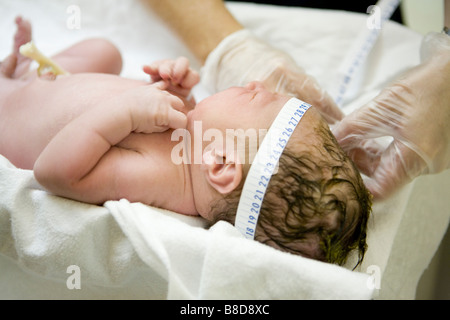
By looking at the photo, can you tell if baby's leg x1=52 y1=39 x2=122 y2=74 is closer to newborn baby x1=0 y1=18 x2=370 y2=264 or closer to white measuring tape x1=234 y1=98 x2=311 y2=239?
newborn baby x1=0 y1=18 x2=370 y2=264

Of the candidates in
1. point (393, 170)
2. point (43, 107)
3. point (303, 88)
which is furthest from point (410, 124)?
point (43, 107)

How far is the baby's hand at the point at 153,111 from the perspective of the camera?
0.98 metres

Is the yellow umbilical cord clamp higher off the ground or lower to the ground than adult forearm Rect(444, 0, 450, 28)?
lower

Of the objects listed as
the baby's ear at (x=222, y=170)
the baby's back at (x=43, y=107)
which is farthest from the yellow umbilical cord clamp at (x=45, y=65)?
the baby's ear at (x=222, y=170)

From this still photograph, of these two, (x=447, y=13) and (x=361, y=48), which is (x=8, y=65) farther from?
(x=447, y=13)

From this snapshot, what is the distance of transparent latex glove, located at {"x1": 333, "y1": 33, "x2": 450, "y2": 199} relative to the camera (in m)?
1.01

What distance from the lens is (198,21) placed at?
1.49m

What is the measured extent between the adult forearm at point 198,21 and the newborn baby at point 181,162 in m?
0.35

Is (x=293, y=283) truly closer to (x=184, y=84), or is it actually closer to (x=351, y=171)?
(x=351, y=171)

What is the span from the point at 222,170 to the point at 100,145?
0.93ft

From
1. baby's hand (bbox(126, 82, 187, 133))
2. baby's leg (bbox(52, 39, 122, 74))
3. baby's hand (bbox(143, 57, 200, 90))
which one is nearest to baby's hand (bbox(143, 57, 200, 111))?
baby's hand (bbox(143, 57, 200, 90))

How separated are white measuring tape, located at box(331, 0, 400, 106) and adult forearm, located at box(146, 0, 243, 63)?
1.35 ft

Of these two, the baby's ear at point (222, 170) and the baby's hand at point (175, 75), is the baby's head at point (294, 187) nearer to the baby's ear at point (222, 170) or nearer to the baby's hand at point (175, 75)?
the baby's ear at point (222, 170)

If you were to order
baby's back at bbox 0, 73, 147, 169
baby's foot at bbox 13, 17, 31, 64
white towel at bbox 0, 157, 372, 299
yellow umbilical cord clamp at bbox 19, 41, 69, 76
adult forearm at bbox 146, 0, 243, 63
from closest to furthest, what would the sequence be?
1. white towel at bbox 0, 157, 372, 299
2. baby's back at bbox 0, 73, 147, 169
3. yellow umbilical cord clamp at bbox 19, 41, 69, 76
4. baby's foot at bbox 13, 17, 31, 64
5. adult forearm at bbox 146, 0, 243, 63
